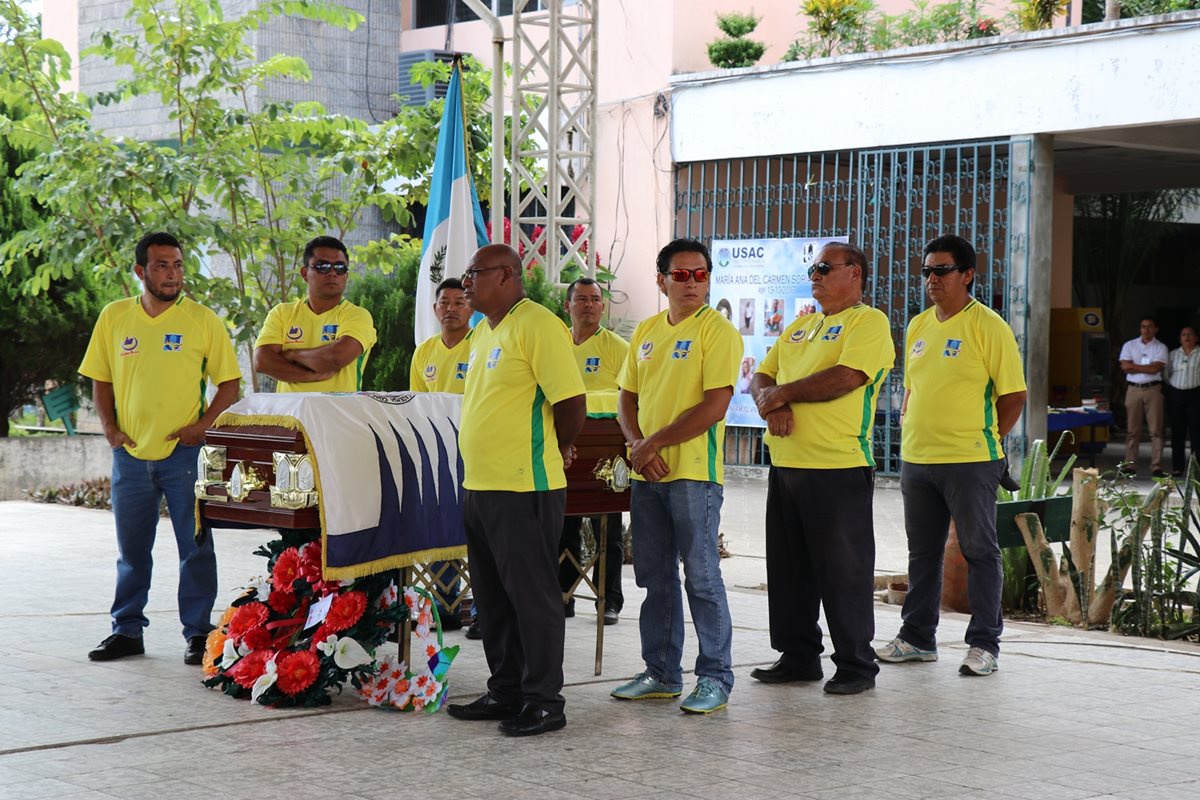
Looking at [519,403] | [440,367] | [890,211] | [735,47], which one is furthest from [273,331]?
[735,47]

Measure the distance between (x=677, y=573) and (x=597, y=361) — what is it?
8.61 feet

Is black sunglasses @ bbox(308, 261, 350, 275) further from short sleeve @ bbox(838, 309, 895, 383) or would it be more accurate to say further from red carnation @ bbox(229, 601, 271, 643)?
short sleeve @ bbox(838, 309, 895, 383)

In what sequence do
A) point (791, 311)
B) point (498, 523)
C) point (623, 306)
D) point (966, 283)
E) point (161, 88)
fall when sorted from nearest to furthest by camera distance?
point (498, 523) → point (966, 283) → point (161, 88) → point (791, 311) → point (623, 306)

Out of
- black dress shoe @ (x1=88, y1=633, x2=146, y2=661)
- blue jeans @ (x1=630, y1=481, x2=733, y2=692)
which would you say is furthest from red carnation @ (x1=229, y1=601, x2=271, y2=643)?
blue jeans @ (x1=630, y1=481, x2=733, y2=692)

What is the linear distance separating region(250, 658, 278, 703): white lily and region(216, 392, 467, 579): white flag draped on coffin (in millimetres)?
575

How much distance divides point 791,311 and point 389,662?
11.4 m

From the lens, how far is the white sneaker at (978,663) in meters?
7.28

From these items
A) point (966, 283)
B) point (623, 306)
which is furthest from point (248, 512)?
point (623, 306)

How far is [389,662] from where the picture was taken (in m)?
6.54

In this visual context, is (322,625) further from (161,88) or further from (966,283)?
(161,88)

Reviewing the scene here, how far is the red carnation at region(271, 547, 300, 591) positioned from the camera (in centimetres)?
668

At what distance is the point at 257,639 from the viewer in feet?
21.7

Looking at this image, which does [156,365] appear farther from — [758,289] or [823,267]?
[758,289]

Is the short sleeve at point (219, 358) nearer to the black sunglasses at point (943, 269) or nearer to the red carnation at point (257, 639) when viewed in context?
the red carnation at point (257, 639)
